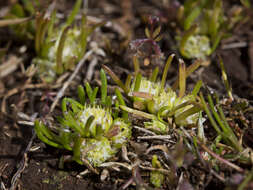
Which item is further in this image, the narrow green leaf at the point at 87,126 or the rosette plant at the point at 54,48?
the rosette plant at the point at 54,48

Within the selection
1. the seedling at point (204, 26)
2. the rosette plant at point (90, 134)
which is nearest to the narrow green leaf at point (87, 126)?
the rosette plant at point (90, 134)

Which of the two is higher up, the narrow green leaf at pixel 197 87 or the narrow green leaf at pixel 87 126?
the narrow green leaf at pixel 197 87

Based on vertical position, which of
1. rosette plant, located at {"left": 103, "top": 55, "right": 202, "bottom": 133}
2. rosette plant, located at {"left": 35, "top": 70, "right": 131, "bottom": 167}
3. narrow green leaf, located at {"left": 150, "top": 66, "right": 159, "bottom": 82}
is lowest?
rosette plant, located at {"left": 35, "top": 70, "right": 131, "bottom": 167}

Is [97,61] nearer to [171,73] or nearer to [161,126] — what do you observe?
[171,73]

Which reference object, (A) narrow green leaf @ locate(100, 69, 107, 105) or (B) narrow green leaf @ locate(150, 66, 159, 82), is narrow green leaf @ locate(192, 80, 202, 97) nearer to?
(B) narrow green leaf @ locate(150, 66, 159, 82)

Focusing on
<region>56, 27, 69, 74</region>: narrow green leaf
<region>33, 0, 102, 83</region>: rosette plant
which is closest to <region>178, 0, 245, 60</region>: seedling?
<region>33, 0, 102, 83</region>: rosette plant

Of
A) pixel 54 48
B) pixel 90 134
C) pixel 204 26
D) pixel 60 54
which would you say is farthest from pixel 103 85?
pixel 204 26

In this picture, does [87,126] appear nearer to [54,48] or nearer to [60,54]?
[60,54]

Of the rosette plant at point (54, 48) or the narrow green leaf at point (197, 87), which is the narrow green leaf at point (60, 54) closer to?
the rosette plant at point (54, 48)
